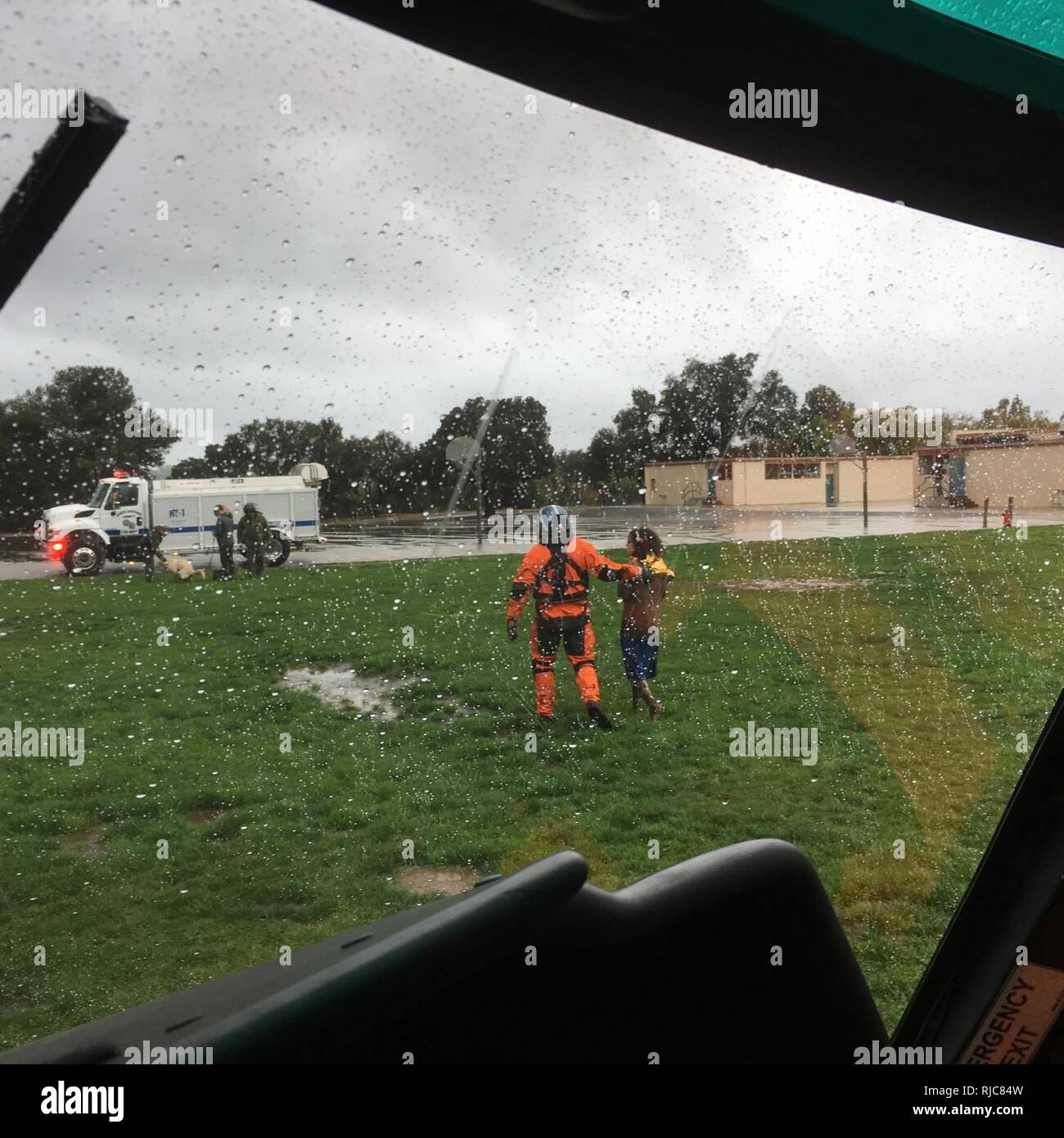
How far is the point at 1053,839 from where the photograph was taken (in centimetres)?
144

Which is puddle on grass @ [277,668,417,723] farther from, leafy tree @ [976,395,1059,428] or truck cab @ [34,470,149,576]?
leafy tree @ [976,395,1059,428]

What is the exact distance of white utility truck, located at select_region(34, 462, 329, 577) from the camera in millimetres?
935

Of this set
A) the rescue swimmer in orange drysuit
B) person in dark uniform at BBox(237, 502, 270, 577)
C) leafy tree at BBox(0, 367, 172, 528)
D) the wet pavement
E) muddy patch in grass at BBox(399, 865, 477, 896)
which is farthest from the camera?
the rescue swimmer in orange drysuit

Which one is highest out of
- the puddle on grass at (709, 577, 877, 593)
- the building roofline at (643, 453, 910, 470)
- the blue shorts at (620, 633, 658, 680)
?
the building roofline at (643, 453, 910, 470)

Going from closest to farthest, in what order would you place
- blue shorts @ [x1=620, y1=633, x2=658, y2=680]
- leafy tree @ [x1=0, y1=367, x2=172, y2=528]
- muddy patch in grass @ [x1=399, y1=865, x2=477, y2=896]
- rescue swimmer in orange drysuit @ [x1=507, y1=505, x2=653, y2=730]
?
1. leafy tree @ [x1=0, y1=367, x2=172, y2=528]
2. muddy patch in grass @ [x1=399, y1=865, x2=477, y2=896]
3. rescue swimmer in orange drysuit @ [x1=507, y1=505, x2=653, y2=730]
4. blue shorts @ [x1=620, y1=633, x2=658, y2=680]

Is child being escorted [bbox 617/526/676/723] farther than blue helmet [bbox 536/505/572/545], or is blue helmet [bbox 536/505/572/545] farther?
child being escorted [bbox 617/526/676/723]

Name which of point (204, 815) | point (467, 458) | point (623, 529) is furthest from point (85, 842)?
point (623, 529)

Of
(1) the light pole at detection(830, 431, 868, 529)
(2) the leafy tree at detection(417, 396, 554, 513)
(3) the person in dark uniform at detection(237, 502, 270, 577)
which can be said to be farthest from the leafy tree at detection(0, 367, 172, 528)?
(1) the light pole at detection(830, 431, 868, 529)

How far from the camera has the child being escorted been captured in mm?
1428

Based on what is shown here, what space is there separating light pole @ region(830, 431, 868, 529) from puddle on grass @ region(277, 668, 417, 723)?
2.40 ft

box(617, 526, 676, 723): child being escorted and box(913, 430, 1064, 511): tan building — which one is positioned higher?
box(913, 430, 1064, 511): tan building
